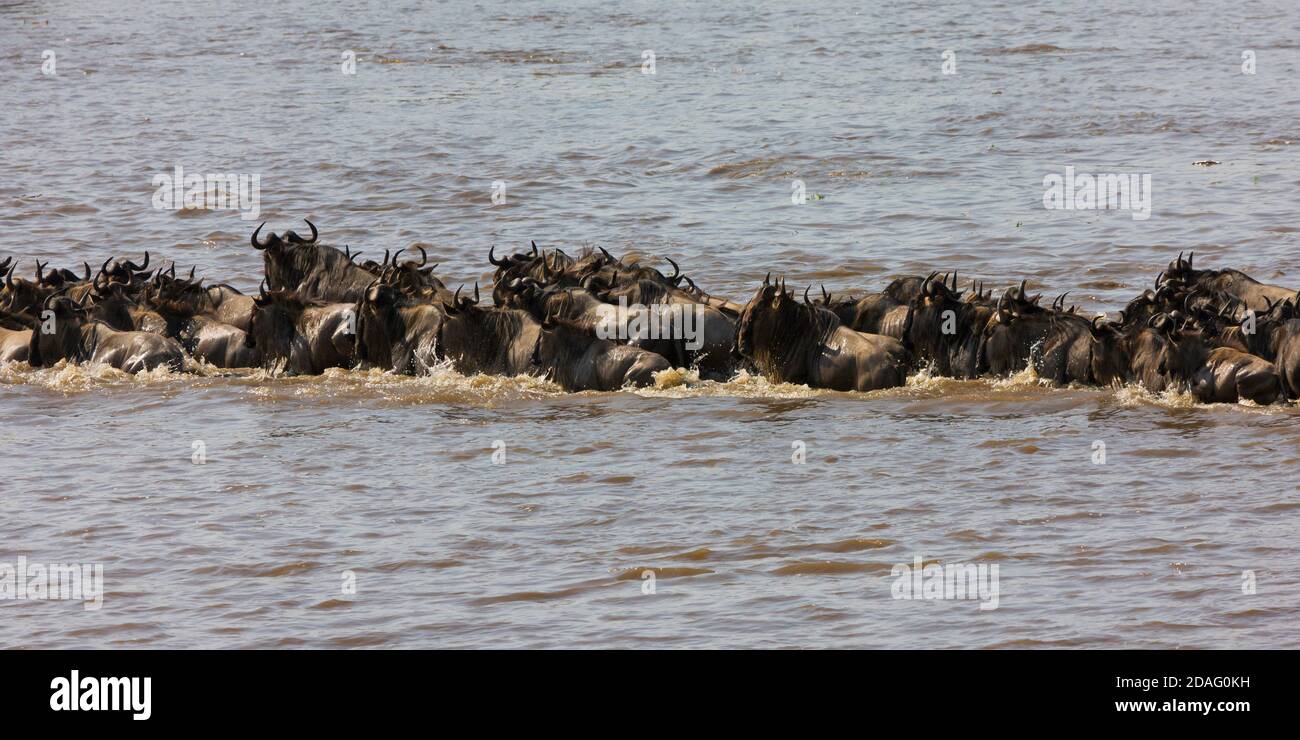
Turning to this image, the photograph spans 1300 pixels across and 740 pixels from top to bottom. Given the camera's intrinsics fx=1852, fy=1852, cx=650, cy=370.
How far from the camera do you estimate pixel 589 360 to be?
15.3 m

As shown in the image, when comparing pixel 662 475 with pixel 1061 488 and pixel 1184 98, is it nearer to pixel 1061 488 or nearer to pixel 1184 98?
pixel 1061 488

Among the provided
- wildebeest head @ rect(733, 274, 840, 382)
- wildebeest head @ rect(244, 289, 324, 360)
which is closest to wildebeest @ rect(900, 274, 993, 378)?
wildebeest head @ rect(733, 274, 840, 382)

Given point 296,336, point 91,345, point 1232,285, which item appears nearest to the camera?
point 1232,285

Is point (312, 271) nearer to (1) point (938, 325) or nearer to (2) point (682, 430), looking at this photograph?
(2) point (682, 430)

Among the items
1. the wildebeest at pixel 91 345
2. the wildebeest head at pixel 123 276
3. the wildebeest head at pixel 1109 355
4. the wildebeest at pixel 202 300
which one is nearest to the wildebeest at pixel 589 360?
the wildebeest at pixel 202 300

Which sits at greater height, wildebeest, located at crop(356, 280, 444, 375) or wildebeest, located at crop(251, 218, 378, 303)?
wildebeest, located at crop(251, 218, 378, 303)

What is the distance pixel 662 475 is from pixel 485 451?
159 cm

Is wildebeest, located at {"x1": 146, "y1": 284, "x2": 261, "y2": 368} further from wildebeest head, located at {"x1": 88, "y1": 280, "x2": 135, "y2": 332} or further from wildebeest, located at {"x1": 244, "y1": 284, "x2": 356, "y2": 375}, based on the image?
wildebeest head, located at {"x1": 88, "y1": 280, "x2": 135, "y2": 332}

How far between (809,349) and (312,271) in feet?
16.6

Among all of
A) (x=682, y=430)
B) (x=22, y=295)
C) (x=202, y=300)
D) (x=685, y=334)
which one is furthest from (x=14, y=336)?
(x=682, y=430)

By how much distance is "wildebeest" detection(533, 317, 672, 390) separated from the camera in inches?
598

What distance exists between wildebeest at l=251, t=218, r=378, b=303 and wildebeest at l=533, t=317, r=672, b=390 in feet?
8.40

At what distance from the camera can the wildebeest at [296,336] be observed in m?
16.3

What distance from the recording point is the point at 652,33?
150ft
